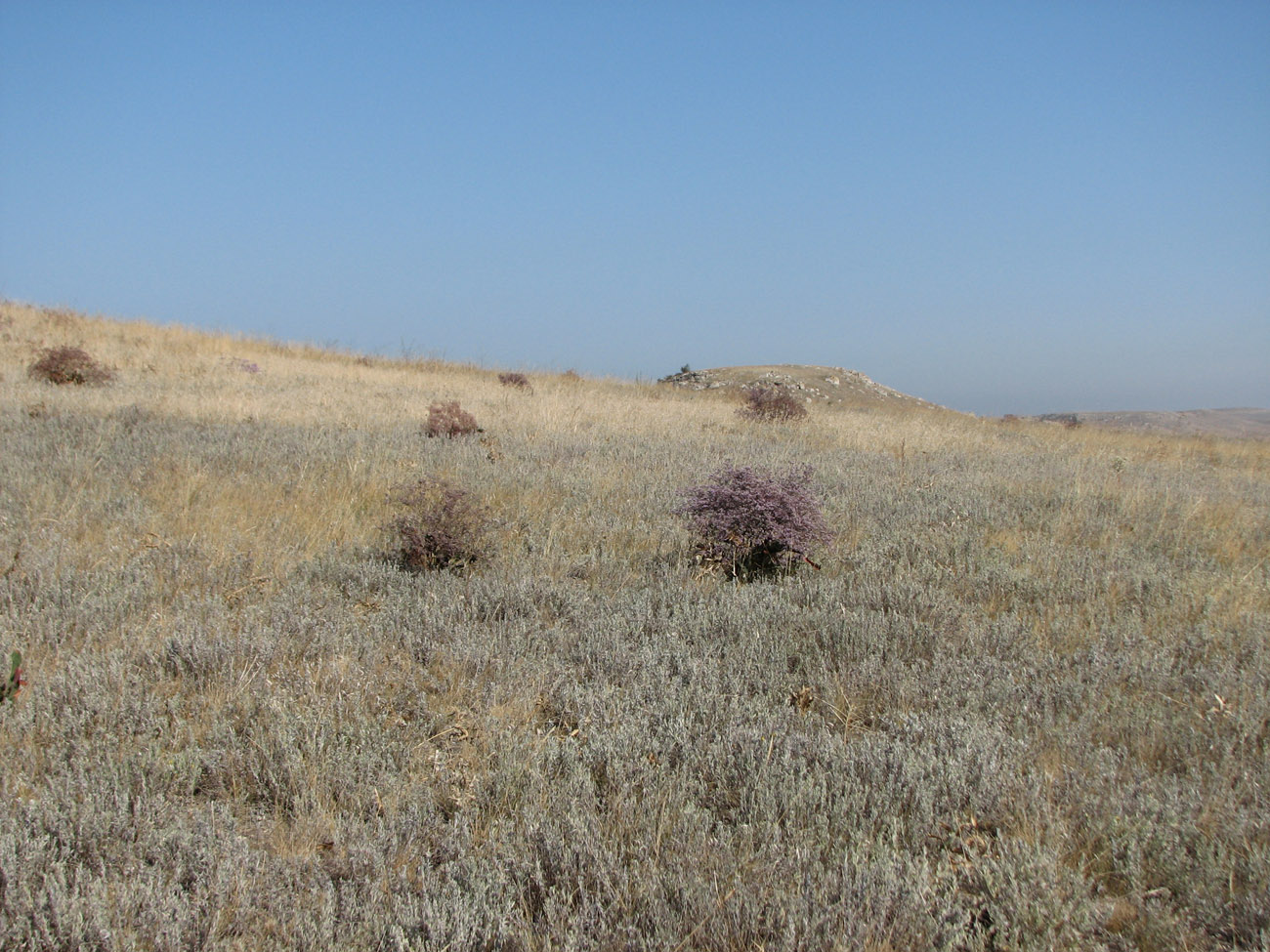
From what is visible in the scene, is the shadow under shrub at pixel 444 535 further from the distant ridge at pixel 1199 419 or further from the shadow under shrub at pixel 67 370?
the distant ridge at pixel 1199 419

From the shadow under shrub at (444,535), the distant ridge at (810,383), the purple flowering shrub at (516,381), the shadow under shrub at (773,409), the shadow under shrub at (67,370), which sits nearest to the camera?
the shadow under shrub at (444,535)

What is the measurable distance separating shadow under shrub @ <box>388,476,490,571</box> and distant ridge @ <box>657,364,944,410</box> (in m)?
19.6

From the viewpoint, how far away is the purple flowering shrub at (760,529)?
5.34 m

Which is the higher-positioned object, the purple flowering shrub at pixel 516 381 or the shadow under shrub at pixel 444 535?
the purple flowering shrub at pixel 516 381

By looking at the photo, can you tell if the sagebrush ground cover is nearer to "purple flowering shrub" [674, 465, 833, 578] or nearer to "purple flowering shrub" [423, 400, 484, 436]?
"purple flowering shrub" [674, 465, 833, 578]

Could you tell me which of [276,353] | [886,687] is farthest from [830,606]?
[276,353]

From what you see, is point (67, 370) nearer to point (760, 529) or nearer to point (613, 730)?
point (760, 529)

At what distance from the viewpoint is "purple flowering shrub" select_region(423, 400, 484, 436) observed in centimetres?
1031

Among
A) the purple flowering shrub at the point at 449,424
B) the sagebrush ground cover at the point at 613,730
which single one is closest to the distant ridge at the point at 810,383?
the purple flowering shrub at the point at 449,424

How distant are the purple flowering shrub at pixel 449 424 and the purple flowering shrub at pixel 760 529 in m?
5.69

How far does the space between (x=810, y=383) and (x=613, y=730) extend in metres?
26.7

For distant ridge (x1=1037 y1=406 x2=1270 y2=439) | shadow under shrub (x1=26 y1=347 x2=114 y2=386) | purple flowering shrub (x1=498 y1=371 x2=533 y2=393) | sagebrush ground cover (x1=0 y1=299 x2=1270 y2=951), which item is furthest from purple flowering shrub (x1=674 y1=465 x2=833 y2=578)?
distant ridge (x1=1037 y1=406 x2=1270 y2=439)

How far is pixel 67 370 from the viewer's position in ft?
44.3

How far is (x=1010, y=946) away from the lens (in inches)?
79.1
